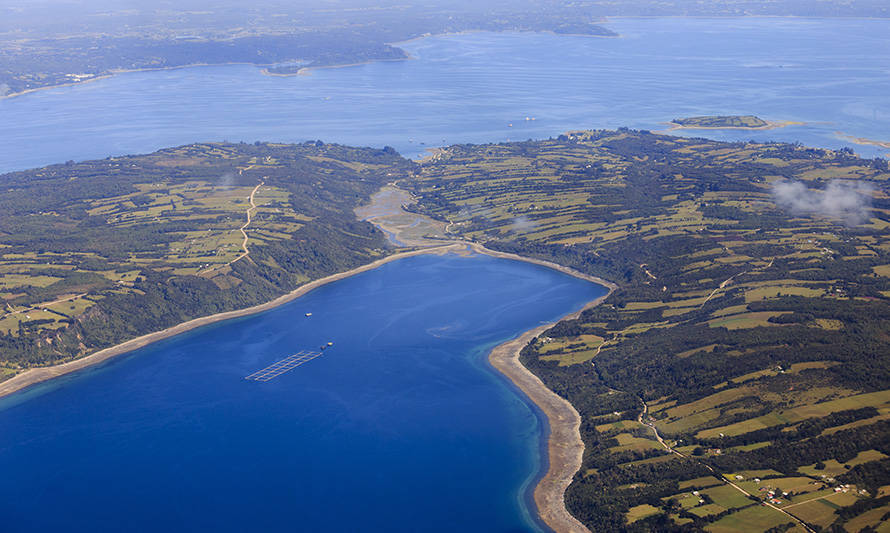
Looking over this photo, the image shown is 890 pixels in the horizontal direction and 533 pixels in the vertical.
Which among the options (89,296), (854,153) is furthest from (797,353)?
(854,153)

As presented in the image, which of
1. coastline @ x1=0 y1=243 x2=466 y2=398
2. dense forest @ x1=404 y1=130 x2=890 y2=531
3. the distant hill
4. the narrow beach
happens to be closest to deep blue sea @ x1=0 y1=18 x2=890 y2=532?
the narrow beach

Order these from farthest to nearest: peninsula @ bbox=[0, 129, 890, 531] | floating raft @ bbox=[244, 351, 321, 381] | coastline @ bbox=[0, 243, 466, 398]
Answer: coastline @ bbox=[0, 243, 466, 398] → floating raft @ bbox=[244, 351, 321, 381] → peninsula @ bbox=[0, 129, 890, 531]

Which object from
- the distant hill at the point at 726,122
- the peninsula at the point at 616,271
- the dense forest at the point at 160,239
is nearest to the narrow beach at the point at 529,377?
the peninsula at the point at 616,271

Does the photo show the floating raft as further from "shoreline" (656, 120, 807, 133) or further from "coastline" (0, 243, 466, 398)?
"shoreline" (656, 120, 807, 133)

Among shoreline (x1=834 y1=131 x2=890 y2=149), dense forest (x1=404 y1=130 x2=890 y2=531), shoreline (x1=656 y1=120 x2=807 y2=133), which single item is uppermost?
shoreline (x1=656 y1=120 x2=807 y2=133)

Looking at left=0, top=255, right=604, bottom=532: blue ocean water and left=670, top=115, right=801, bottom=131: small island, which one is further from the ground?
left=670, top=115, right=801, bottom=131: small island

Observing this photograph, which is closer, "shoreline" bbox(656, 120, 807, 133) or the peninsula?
the peninsula

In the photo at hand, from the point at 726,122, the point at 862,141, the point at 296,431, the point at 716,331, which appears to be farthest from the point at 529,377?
the point at 726,122
